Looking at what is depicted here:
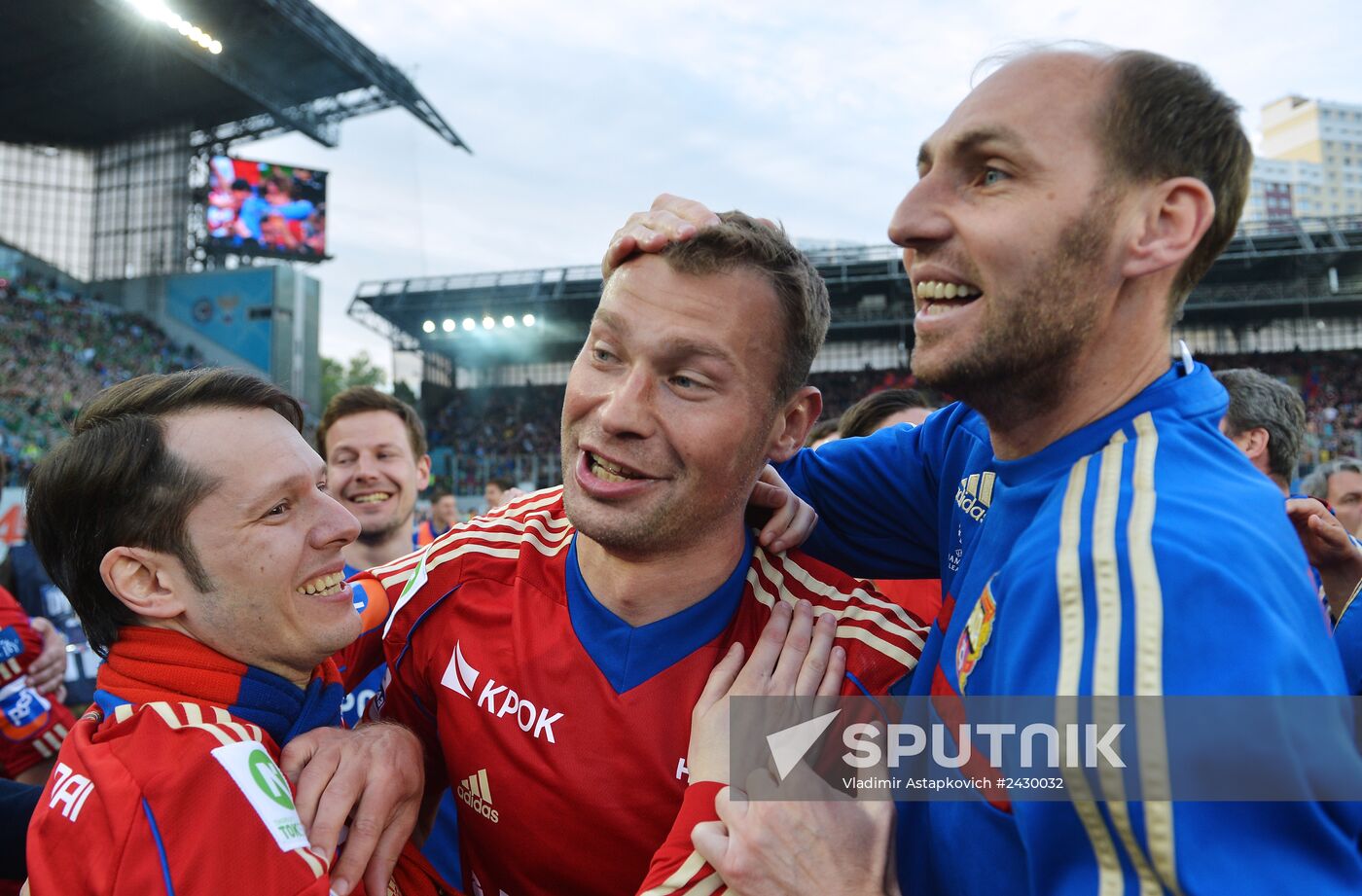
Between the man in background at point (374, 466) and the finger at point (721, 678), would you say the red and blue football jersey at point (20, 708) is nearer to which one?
the man in background at point (374, 466)

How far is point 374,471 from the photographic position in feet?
15.4

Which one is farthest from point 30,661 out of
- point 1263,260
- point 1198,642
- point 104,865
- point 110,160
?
point 110,160

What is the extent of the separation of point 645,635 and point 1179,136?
146 centimetres

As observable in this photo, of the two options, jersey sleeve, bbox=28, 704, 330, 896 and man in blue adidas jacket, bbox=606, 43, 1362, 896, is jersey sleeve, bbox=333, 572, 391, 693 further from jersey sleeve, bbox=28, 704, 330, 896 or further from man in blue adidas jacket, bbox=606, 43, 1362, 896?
man in blue adidas jacket, bbox=606, 43, 1362, 896

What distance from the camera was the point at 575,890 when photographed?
1957 mm

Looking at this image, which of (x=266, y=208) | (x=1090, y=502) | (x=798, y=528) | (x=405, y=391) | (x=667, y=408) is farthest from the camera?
(x=405, y=391)

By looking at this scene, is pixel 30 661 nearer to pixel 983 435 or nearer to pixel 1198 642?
pixel 983 435

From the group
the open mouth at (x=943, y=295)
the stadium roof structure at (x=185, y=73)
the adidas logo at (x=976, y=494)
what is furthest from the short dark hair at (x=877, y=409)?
the stadium roof structure at (x=185, y=73)

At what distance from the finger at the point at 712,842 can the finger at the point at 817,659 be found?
34 cm

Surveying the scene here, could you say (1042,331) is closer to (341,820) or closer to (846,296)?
(341,820)

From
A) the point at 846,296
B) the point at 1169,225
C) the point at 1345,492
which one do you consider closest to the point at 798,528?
the point at 1169,225

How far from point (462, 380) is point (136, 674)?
106 feet

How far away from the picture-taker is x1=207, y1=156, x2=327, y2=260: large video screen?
1224 inches

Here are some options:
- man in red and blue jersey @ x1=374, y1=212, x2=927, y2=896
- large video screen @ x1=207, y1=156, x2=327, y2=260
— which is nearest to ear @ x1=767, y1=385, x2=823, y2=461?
man in red and blue jersey @ x1=374, y1=212, x2=927, y2=896
